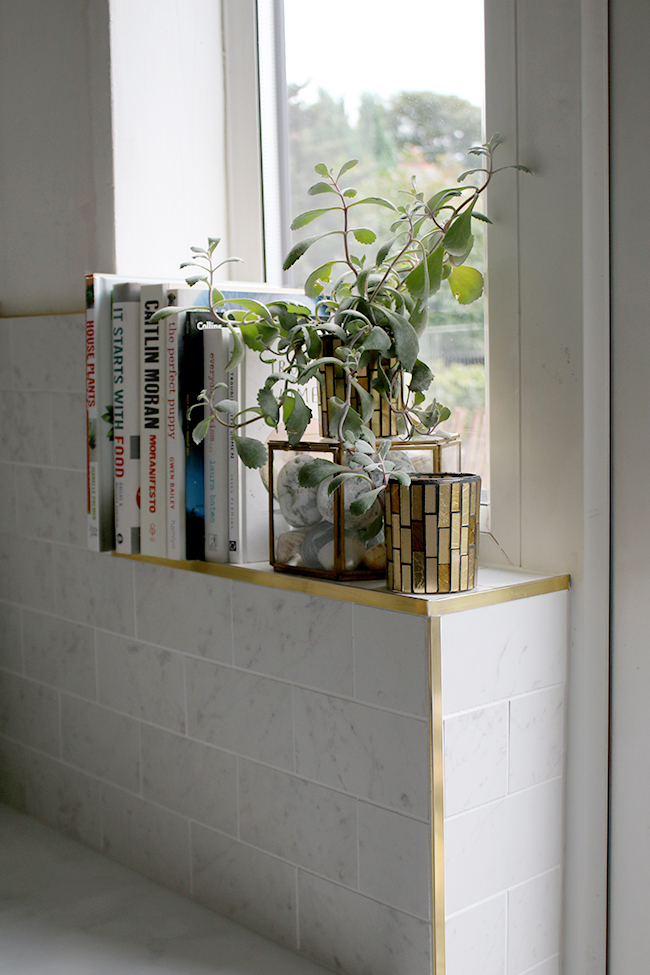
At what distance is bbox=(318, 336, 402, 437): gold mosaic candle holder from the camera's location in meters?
0.98

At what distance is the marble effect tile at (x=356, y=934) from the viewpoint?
0.90 m

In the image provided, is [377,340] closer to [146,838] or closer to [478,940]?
[478,940]

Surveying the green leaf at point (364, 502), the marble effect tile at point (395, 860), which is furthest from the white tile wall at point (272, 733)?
the green leaf at point (364, 502)

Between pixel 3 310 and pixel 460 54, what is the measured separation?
0.80m

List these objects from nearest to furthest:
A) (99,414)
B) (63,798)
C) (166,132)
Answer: (99,414), (166,132), (63,798)

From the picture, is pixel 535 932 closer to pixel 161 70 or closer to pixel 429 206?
pixel 429 206

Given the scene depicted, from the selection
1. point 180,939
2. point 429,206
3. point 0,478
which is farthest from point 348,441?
point 0,478

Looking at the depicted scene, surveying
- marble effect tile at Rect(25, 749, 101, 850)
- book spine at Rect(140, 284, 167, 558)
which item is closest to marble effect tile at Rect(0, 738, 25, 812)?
marble effect tile at Rect(25, 749, 101, 850)

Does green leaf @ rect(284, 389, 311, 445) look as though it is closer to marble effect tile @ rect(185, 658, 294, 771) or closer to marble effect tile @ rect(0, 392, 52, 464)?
marble effect tile @ rect(185, 658, 294, 771)

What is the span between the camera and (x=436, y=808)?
872 mm

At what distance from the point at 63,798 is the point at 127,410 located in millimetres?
627

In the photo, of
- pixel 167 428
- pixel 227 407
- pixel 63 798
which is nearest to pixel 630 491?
pixel 227 407

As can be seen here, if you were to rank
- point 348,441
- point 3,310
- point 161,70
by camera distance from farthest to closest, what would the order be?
point 3,310, point 161,70, point 348,441

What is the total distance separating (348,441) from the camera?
0.90 meters
